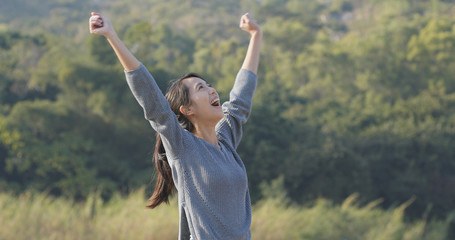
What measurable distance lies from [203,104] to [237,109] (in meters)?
0.23

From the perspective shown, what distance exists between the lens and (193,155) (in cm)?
144

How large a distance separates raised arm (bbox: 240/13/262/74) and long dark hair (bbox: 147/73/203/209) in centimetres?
27

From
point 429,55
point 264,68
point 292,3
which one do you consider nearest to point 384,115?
point 429,55

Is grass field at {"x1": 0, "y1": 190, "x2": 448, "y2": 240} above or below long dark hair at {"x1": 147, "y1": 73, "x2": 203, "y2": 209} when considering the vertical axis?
Result: below

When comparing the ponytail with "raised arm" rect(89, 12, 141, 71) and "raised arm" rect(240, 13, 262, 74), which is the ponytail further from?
"raised arm" rect(240, 13, 262, 74)

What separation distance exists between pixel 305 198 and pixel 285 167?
3.26 ft

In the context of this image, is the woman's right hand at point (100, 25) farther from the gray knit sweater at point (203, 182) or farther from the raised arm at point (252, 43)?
the raised arm at point (252, 43)

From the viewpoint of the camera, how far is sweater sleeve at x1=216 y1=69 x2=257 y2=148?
5.62 ft

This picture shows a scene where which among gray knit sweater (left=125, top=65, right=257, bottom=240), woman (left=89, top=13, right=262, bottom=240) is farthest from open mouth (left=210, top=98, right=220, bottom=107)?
gray knit sweater (left=125, top=65, right=257, bottom=240)

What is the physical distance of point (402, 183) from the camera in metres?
16.0

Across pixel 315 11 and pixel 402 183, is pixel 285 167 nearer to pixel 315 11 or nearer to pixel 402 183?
pixel 402 183

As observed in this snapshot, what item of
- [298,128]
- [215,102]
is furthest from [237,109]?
[298,128]

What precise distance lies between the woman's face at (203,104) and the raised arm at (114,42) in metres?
0.22

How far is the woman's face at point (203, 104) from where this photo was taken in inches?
59.6
